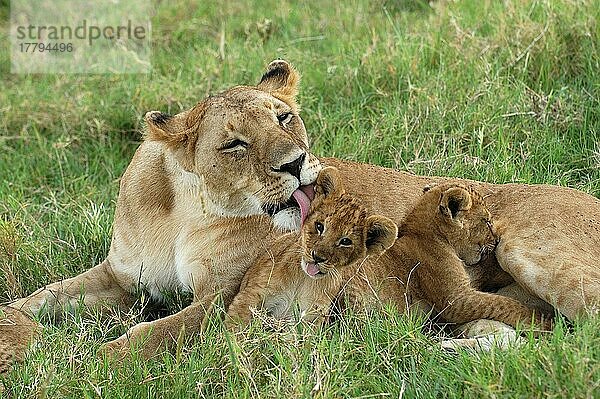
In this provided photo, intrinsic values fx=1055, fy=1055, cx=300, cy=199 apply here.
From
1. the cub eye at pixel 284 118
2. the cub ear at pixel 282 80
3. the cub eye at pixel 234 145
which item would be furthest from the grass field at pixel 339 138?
the cub ear at pixel 282 80

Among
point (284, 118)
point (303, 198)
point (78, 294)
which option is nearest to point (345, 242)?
point (303, 198)

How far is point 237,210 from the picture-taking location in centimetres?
370

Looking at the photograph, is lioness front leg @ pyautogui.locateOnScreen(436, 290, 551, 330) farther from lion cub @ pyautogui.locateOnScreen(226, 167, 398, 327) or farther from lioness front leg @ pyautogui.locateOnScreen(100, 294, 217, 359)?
lioness front leg @ pyautogui.locateOnScreen(100, 294, 217, 359)

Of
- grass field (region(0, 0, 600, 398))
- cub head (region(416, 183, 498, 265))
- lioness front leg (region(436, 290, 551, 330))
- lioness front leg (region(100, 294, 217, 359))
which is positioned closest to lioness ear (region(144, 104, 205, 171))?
lioness front leg (region(100, 294, 217, 359))

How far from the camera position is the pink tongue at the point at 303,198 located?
3457 millimetres

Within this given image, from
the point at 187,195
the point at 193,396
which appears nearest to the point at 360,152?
the point at 187,195

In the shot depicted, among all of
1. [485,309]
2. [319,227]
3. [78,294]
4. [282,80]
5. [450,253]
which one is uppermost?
[282,80]

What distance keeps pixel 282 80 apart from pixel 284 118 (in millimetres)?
416

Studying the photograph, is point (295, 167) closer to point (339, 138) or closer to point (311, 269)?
point (311, 269)

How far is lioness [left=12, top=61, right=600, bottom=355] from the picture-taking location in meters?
3.54

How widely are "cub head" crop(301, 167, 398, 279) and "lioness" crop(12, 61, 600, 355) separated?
0.47 ft

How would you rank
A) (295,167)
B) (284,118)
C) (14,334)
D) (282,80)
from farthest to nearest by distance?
(282,80)
(284,118)
(14,334)
(295,167)

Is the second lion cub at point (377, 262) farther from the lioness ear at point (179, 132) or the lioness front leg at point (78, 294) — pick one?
the lioness front leg at point (78, 294)

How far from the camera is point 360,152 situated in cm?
516
